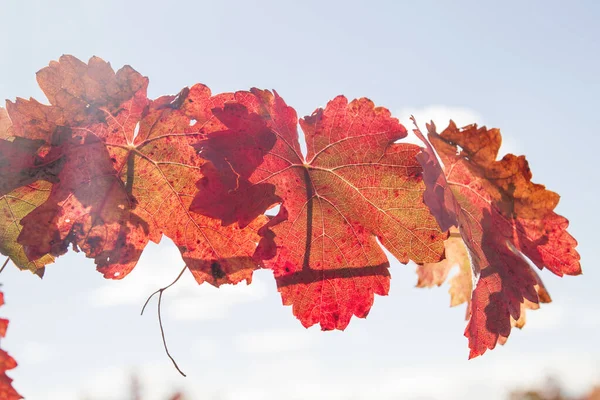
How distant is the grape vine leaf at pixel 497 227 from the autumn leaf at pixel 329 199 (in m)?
0.12

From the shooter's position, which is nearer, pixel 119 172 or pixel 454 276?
pixel 119 172

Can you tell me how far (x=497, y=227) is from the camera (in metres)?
1.45

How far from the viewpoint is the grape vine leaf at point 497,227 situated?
134cm

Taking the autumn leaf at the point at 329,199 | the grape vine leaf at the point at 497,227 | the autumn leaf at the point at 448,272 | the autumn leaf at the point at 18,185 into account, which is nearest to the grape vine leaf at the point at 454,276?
the autumn leaf at the point at 448,272

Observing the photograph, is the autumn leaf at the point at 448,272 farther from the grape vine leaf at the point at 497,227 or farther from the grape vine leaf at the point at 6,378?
the grape vine leaf at the point at 6,378

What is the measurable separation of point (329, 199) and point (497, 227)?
0.44 metres

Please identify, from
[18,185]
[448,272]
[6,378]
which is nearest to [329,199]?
[18,185]

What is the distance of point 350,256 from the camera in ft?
4.51

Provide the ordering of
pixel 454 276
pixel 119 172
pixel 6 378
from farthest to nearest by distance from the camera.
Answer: pixel 454 276, pixel 119 172, pixel 6 378

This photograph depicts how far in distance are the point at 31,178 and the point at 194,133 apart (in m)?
0.38

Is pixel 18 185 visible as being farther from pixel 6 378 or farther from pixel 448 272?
pixel 448 272

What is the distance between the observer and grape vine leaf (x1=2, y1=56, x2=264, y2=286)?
1.25 m

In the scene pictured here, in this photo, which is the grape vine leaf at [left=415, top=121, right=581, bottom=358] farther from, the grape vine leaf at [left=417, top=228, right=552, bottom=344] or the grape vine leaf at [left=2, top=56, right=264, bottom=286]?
the grape vine leaf at [left=417, top=228, right=552, bottom=344]

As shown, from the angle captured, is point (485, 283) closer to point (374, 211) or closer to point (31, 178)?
point (374, 211)
